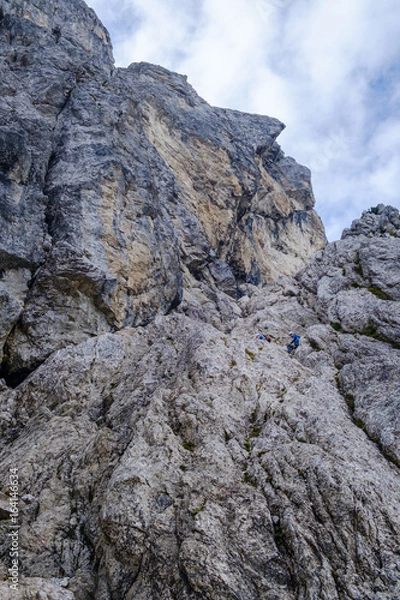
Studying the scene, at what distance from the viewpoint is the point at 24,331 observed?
32469mm

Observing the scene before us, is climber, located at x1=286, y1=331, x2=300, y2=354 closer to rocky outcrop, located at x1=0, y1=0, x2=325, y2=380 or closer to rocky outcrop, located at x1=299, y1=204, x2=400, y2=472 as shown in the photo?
rocky outcrop, located at x1=299, y1=204, x2=400, y2=472

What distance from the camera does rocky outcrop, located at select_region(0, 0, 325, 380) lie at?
3384 cm

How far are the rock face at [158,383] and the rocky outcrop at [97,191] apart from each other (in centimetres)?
23

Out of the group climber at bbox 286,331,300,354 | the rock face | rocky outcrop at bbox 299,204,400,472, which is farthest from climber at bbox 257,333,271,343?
rocky outcrop at bbox 299,204,400,472

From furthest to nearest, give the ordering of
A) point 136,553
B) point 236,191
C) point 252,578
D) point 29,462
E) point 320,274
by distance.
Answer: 1. point 236,191
2. point 320,274
3. point 29,462
4. point 136,553
5. point 252,578

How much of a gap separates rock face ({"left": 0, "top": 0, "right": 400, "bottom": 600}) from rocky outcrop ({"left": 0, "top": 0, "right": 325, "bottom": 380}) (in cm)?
23

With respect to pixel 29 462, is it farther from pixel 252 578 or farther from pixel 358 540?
pixel 358 540

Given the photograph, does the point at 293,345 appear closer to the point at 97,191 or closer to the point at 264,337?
the point at 264,337

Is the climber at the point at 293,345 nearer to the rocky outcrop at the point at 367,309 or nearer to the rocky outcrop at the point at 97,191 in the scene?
the rocky outcrop at the point at 367,309

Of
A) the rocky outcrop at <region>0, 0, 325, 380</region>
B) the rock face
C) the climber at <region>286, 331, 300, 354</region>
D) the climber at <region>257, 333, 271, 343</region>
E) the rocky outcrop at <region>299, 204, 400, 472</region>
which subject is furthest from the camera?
the climber at <region>257, 333, 271, 343</region>

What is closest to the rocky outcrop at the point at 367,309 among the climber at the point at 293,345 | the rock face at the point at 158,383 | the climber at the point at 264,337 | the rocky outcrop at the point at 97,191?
the rock face at the point at 158,383

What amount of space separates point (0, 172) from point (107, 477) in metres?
27.0

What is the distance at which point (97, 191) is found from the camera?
130ft

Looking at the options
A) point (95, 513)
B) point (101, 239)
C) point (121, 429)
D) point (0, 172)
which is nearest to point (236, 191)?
point (101, 239)
